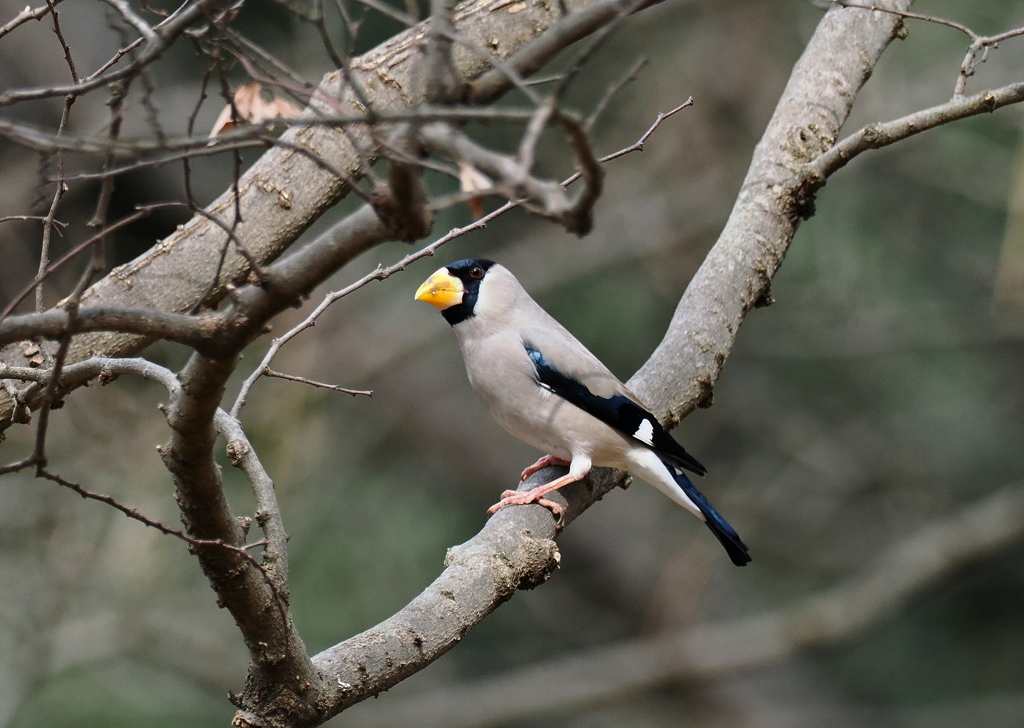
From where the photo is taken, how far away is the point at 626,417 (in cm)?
299

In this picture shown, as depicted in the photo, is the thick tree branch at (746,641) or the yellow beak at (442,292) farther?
the thick tree branch at (746,641)

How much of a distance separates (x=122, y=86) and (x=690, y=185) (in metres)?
6.01

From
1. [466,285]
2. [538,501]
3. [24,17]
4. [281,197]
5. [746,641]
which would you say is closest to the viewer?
[24,17]

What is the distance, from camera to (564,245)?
24.2 ft

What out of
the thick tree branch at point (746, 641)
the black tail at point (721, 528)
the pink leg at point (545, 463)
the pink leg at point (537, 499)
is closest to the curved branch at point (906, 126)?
the black tail at point (721, 528)

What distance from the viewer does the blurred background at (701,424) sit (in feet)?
21.5

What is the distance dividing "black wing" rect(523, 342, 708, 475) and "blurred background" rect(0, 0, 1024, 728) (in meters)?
3.15

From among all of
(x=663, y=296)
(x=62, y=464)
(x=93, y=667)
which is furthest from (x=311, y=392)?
(x=663, y=296)

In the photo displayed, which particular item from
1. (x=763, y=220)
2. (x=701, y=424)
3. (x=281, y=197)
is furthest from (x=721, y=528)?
(x=701, y=424)

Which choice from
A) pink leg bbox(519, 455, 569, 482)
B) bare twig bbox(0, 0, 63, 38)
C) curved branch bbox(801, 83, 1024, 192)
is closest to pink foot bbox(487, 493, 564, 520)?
pink leg bbox(519, 455, 569, 482)

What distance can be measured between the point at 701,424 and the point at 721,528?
4.78 meters

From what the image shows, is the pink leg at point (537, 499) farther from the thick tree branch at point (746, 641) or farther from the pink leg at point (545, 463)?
the thick tree branch at point (746, 641)

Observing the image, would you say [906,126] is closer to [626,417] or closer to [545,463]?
[626,417]

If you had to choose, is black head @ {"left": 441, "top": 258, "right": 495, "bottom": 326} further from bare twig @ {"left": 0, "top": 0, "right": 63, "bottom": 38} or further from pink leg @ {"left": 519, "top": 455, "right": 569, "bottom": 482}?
bare twig @ {"left": 0, "top": 0, "right": 63, "bottom": 38}
